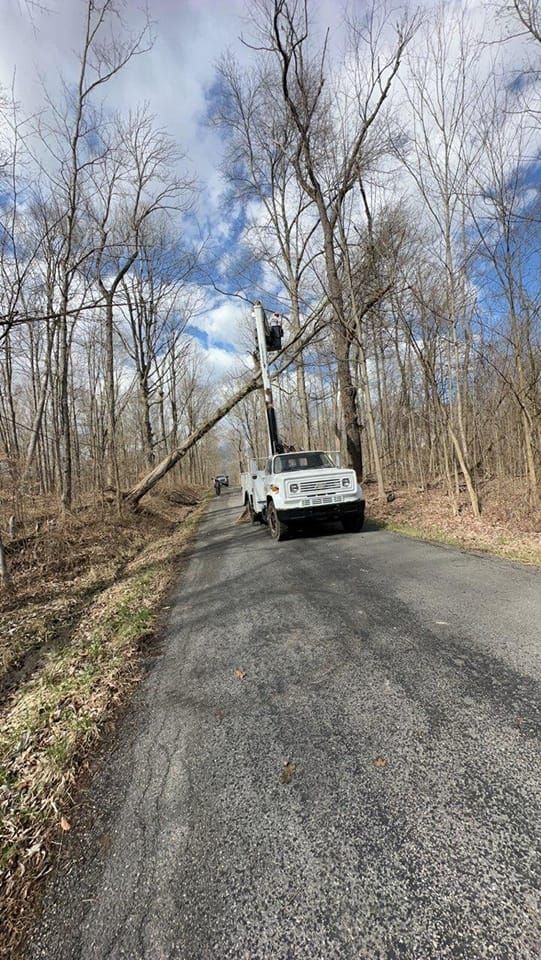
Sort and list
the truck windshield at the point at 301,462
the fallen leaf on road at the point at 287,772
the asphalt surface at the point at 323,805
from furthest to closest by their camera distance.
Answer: the truck windshield at the point at 301,462 < the fallen leaf on road at the point at 287,772 < the asphalt surface at the point at 323,805

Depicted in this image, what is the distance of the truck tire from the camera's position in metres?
7.78

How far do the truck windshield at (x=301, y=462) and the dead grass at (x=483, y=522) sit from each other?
2.04 metres

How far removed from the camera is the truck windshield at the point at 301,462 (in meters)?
8.77

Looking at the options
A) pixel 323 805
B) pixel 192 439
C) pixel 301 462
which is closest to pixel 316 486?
pixel 301 462

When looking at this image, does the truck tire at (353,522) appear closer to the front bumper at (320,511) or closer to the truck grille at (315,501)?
the front bumper at (320,511)

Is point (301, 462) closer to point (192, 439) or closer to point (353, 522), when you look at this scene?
point (353, 522)

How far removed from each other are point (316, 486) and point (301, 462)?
1.55 m

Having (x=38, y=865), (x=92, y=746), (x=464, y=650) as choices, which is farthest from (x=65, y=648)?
(x=464, y=650)

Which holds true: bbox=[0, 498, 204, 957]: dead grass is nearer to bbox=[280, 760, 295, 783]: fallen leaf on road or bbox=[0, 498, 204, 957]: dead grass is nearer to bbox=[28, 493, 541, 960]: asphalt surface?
bbox=[28, 493, 541, 960]: asphalt surface

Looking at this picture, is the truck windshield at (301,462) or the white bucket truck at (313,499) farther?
the truck windshield at (301,462)

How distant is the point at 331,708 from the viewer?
2291 millimetres

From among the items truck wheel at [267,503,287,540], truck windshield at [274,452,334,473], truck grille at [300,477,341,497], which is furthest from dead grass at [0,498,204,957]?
truck windshield at [274,452,334,473]

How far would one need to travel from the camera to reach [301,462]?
8.88m

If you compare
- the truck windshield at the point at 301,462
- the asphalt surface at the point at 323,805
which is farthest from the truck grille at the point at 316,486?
the asphalt surface at the point at 323,805
